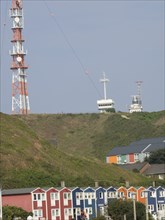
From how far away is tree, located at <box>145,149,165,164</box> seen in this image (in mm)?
112750

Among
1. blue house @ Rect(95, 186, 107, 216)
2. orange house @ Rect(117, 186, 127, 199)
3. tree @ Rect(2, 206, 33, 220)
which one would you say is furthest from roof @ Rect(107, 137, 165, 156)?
tree @ Rect(2, 206, 33, 220)

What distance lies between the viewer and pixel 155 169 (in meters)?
108

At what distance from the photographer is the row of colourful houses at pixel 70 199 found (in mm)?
70938

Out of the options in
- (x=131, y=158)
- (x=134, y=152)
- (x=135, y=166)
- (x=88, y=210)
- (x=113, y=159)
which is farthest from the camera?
(x=113, y=159)

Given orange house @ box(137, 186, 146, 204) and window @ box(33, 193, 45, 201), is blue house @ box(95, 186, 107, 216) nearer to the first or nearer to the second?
orange house @ box(137, 186, 146, 204)

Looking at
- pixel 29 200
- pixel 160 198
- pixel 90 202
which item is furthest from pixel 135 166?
pixel 29 200

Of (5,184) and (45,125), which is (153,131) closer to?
(45,125)

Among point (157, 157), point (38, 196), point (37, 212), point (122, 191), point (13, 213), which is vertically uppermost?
point (157, 157)

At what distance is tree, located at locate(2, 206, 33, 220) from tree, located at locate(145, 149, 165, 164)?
46.5 m

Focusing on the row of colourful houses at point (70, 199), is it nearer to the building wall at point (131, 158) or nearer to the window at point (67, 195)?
the window at point (67, 195)

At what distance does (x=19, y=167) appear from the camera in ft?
282

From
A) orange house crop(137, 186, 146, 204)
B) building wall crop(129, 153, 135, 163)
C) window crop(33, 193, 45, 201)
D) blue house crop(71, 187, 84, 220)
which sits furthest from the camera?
building wall crop(129, 153, 135, 163)

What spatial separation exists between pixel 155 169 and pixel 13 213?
44.2m

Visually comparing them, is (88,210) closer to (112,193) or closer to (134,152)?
(112,193)
